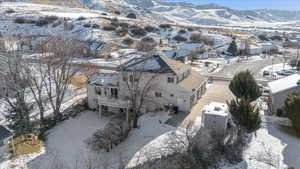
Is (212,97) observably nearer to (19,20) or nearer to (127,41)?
(127,41)

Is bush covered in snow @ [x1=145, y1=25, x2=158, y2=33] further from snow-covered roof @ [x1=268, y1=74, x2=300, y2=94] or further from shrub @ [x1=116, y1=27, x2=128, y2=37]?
snow-covered roof @ [x1=268, y1=74, x2=300, y2=94]

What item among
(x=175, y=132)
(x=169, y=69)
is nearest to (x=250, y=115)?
(x=175, y=132)

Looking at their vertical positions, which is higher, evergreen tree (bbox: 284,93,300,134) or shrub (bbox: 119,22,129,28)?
shrub (bbox: 119,22,129,28)

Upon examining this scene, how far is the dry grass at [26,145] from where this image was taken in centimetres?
1985

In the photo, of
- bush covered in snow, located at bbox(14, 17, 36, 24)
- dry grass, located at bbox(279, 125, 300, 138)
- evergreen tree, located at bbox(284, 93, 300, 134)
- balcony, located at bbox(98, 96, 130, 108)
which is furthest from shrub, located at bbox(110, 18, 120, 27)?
evergreen tree, located at bbox(284, 93, 300, 134)

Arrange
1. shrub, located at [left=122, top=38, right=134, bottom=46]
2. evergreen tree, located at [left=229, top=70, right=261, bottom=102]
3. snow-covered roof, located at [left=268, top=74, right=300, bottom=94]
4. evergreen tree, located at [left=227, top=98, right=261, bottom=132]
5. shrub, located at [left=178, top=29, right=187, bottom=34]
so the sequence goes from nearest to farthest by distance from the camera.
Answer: evergreen tree, located at [left=227, top=98, right=261, bottom=132]
snow-covered roof, located at [left=268, top=74, right=300, bottom=94]
evergreen tree, located at [left=229, top=70, right=261, bottom=102]
shrub, located at [left=122, top=38, right=134, bottom=46]
shrub, located at [left=178, top=29, right=187, bottom=34]

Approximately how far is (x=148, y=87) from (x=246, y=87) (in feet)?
35.8

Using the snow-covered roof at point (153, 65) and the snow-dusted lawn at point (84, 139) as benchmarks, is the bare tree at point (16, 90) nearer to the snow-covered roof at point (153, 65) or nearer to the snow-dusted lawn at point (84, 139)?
the snow-dusted lawn at point (84, 139)

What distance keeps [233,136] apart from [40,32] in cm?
7644

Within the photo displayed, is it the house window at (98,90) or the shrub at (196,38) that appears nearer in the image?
the house window at (98,90)

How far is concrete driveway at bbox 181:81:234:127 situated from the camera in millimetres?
24292

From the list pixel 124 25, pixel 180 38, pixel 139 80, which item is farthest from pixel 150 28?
pixel 139 80

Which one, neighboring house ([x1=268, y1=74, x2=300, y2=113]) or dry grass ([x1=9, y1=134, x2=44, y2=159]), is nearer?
dry grass ([x1=9, y1=134, x2=44, y2=159])

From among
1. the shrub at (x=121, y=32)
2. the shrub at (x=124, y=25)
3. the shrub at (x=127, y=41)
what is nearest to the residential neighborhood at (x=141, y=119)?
the shrub at (x=127, y=41)
